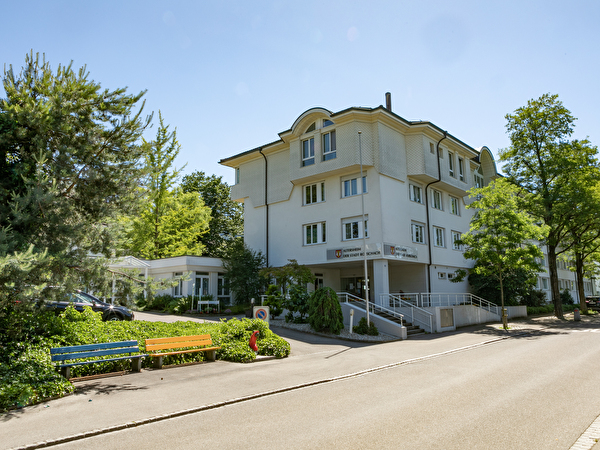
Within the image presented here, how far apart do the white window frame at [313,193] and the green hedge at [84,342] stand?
15.1m

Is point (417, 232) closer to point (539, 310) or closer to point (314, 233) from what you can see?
point (314, 233)

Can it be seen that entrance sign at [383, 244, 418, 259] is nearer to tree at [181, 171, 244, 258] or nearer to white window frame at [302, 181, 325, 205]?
white window frame at [302, 181, 325, 205]

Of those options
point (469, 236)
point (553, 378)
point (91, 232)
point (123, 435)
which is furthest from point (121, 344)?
point (469, 236)

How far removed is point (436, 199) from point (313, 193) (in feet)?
29.7

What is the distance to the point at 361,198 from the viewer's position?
24375mm

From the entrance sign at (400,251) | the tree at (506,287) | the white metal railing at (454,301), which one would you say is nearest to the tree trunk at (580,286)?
the tree at (506,287)

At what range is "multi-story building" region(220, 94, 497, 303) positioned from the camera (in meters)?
26.1

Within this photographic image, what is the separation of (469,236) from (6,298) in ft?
78.2

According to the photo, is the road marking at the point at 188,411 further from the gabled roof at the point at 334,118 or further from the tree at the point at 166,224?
the tree at the point at 166,224

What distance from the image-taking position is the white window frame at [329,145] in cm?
2749

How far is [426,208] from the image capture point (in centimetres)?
2945

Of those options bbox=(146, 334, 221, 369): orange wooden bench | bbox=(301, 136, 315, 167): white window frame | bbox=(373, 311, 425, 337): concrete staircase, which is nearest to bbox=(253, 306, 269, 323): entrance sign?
bbox=(146, 334, 221, 369): orange wooden bench

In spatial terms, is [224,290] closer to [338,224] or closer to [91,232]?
[338,224]

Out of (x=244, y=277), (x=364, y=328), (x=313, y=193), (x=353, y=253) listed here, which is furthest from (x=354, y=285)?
(x=364, y=328)
